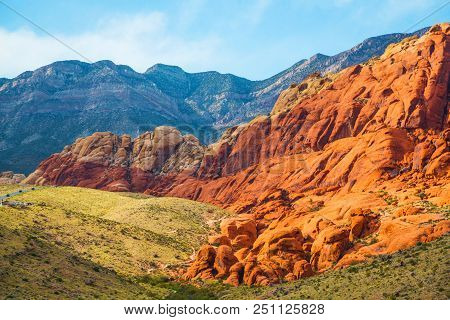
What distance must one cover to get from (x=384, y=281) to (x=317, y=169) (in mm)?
65641

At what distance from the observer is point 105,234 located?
287ft

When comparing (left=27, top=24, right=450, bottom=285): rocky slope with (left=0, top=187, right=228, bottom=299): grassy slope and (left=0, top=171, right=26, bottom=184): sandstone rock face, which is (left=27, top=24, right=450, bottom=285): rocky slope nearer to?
(left=0, top=171, right=26, bottom=184): sandstone rock face

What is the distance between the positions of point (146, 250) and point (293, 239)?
91.7 ft

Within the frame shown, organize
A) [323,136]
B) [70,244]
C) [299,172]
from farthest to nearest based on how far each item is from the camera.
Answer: [323,136], [299,172], [70,244]

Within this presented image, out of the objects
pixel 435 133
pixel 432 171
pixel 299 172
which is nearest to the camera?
pixel 432 171

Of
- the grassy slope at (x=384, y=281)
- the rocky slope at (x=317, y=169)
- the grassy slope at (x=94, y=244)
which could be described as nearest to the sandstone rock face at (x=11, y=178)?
the rocky slope at (x=317, y=169)

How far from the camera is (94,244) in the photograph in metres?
80.9

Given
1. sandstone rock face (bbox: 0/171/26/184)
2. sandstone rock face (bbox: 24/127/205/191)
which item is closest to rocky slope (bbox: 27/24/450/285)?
sandstone rock face (bbox: 24/127/205/191)

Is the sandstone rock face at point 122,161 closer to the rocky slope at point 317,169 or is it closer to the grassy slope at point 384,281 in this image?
the rocky slope at point 317,169

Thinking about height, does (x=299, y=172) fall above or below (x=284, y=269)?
above


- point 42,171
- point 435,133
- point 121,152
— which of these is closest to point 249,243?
point 435,133

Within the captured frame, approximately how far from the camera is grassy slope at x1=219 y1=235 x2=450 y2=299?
142ft

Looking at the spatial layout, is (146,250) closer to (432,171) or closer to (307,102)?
(432,171)

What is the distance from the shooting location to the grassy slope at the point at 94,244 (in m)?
55.0
